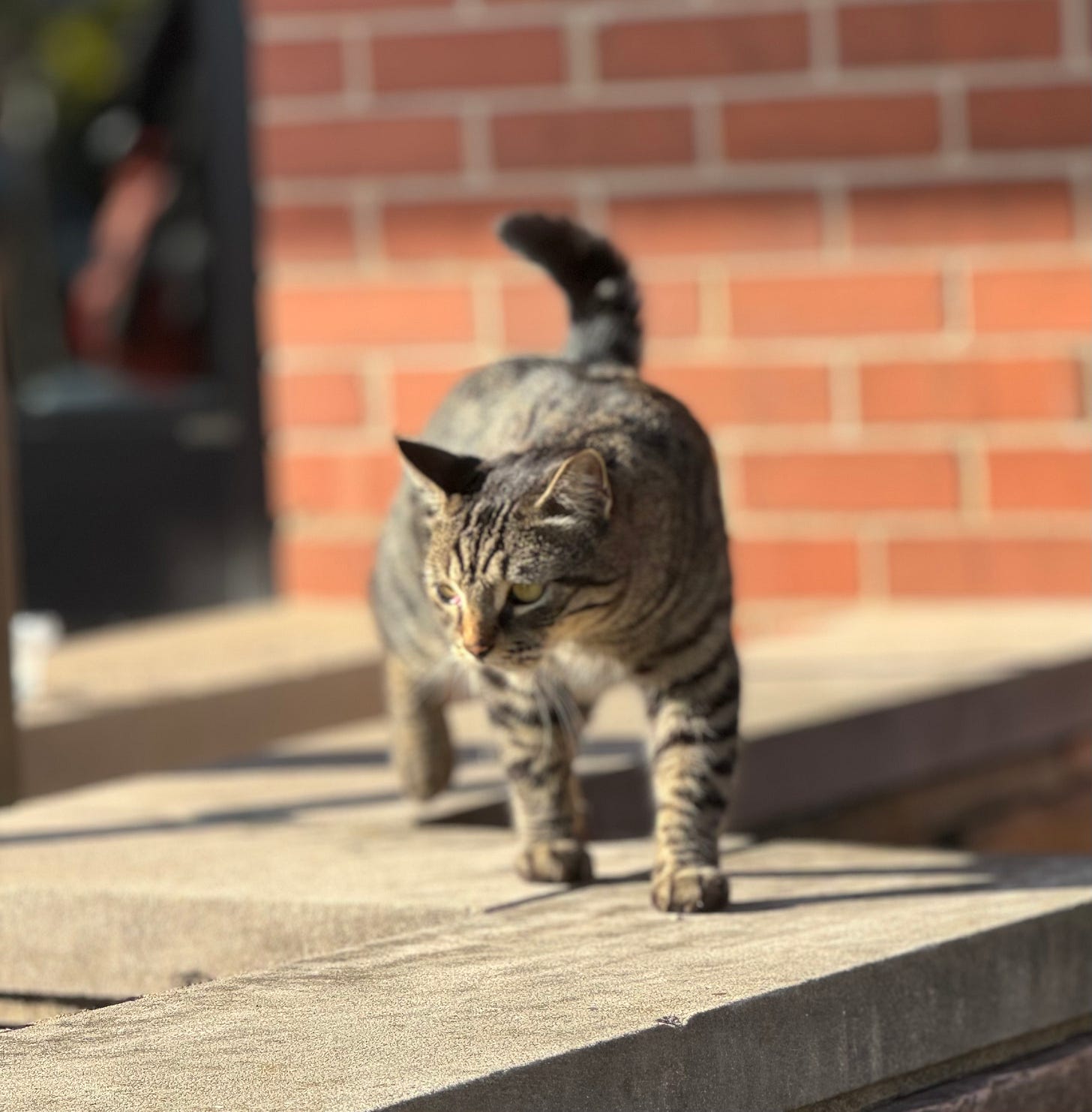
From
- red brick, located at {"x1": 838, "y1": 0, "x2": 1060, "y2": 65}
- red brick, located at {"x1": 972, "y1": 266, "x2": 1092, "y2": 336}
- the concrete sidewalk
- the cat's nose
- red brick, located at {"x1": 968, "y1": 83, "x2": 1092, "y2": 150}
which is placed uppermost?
red brick, located at {"x1": 838, "y1": 0, "x2": 1060, "y2": 65}

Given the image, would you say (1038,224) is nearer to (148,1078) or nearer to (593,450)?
(593,450)

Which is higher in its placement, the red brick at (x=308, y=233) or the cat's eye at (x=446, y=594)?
the red brick at (x=308, y=233)

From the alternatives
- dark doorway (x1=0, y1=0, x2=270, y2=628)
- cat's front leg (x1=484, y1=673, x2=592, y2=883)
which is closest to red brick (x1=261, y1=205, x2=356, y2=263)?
dark doorway (x1=0, y1=0, x2=270, y2=628)

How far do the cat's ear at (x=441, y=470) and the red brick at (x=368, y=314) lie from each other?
8.44 feet

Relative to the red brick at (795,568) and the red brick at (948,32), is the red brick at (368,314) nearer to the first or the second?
the red brick at (795,568)

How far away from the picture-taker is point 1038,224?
519cm

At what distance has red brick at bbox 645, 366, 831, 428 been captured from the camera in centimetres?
538

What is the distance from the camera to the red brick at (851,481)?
532 cm

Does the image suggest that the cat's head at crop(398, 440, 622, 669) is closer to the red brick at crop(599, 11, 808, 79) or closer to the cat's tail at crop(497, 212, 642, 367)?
the cat's tail at crop(497, 212, 642, 367)

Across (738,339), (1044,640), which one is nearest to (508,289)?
(738,339)

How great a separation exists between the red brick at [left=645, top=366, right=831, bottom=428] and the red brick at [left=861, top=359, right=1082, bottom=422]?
12 cm

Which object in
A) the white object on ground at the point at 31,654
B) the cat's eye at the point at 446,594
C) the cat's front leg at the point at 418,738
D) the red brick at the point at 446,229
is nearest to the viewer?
the cat's eye at the point at 446,594

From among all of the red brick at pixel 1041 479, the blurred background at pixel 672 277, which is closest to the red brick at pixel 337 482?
the blurred background at pixel 672 277

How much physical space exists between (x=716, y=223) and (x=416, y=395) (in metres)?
0.85
